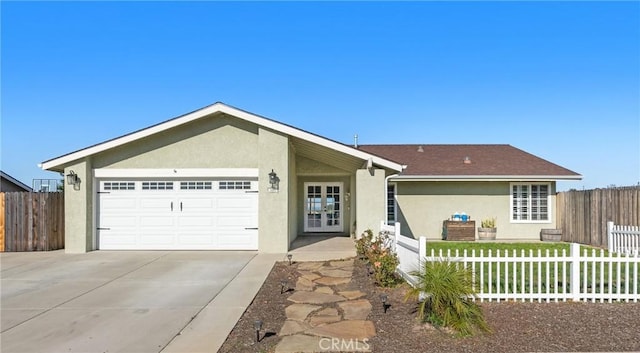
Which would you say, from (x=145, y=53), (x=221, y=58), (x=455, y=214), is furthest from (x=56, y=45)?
(x=455, y=214)

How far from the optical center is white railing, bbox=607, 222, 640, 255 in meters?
11.8

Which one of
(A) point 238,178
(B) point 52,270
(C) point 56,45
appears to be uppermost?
(C) point 56,45

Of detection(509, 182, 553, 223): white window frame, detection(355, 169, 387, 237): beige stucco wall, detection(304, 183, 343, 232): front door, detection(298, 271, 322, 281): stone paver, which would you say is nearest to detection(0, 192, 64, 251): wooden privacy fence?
detection(298, 271, 322, 281): stone paver

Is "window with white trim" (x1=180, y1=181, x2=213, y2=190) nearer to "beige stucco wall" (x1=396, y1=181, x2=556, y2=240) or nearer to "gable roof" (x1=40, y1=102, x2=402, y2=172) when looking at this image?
"gable roof" (x1=40, y1=102, x2=402, y2=172)

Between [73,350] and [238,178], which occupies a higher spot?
[238,178]

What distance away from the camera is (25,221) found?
12852 millimetres

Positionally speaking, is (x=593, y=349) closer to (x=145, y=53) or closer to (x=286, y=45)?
(x=286, y=45)

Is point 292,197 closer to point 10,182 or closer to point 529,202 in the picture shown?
point 529,202

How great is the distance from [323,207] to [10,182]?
13.3 metres

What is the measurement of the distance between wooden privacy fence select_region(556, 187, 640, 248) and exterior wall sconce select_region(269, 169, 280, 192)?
10793 millimetres

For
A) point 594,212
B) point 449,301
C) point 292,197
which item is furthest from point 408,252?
point 594,212

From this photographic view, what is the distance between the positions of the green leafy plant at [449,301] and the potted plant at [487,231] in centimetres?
1151

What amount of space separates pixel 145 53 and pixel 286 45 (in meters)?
4.59

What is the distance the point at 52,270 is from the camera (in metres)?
9.74
